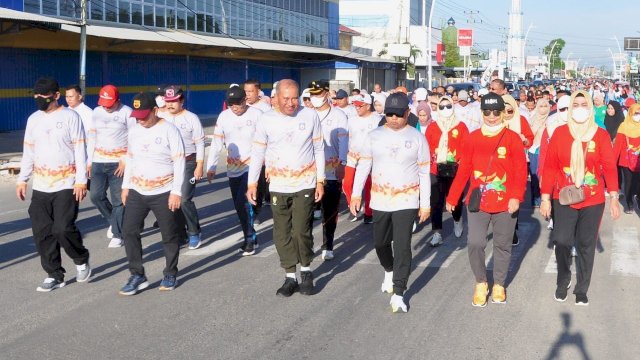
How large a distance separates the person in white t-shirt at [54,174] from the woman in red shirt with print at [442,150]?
424 centimetres

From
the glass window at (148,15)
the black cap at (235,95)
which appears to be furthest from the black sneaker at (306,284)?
the glass window at (148,15)

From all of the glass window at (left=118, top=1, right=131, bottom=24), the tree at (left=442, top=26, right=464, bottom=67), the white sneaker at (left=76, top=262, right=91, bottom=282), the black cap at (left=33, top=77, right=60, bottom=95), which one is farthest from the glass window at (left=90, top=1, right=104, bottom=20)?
the tree at (left=442, top=26, right=464, bottom=67)

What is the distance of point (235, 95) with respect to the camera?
9383mm

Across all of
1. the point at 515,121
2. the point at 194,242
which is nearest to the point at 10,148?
the point at 194,242

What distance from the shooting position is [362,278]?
8.31 metres

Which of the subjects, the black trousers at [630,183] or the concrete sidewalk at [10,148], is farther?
the concrete sidewalk at [10,148]

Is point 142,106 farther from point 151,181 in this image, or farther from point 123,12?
point 123,12

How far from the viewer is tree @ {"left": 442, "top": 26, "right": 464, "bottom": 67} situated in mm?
110363

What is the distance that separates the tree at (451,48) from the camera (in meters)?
110

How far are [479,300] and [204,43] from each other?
1096 inches

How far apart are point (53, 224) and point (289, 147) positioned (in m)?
2.24

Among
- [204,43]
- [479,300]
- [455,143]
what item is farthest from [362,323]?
[204,43]

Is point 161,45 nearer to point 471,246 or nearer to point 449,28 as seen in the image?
point 471,246

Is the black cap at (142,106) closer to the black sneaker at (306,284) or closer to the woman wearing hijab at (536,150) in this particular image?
the black sneaker at (306,284)
